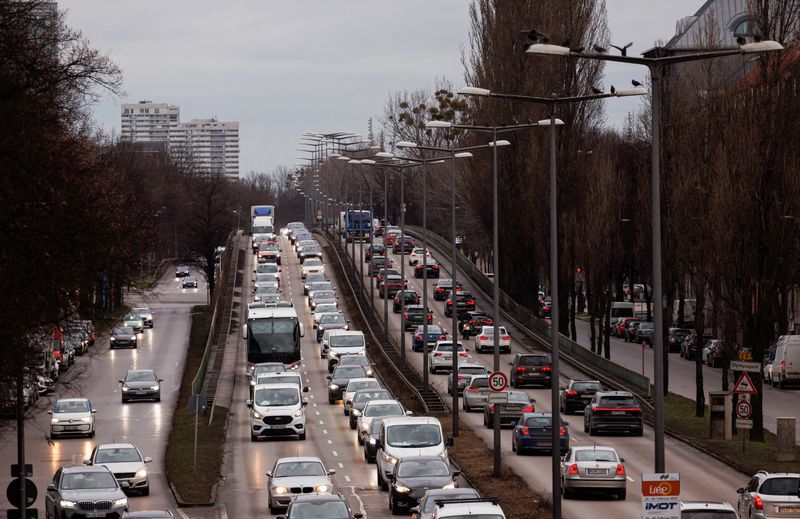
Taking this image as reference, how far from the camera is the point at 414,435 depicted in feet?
132

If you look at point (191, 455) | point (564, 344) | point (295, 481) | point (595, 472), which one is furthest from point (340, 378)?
point (595, 472)

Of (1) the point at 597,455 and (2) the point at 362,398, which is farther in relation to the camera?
(2) the point at 362,398

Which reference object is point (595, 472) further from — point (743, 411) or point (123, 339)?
point (123, 339)

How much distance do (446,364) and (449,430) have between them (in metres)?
19.9

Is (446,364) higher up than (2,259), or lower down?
lower down

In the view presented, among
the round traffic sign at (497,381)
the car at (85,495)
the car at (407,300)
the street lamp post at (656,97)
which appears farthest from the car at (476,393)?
the car at (407,300)

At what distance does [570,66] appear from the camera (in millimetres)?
85375

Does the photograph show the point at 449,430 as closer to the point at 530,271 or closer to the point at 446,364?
the point at 446,364

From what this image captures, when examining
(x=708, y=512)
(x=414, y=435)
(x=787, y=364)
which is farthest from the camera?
(x=787, y=364)

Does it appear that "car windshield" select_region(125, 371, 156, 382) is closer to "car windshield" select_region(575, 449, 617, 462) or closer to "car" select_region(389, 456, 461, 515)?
"car" select_region(389, 456, 461, 515)

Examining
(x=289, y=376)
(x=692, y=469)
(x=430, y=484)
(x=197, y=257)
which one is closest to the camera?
(x=430, y=484)

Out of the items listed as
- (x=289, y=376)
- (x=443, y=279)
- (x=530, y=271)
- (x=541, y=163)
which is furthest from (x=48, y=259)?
(x=443, y=279)

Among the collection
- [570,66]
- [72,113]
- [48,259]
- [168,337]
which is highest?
[570,66]

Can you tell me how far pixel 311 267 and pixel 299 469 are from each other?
81294 millimetres
